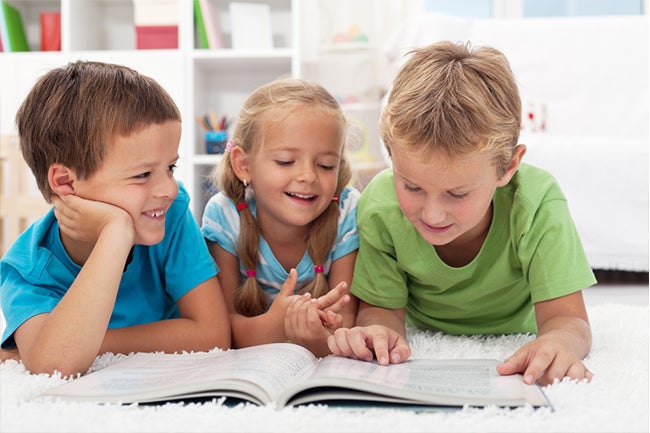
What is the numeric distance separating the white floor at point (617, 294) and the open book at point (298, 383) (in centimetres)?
126

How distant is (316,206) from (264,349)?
1.40 ft

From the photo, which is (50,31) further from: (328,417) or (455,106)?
(328,417)

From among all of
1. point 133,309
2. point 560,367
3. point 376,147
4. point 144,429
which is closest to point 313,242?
point 133,309

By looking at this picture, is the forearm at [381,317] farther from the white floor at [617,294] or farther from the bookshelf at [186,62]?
the bookshelf at [186,62]

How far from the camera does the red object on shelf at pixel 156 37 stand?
295 centimetres

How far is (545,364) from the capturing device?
0.86m

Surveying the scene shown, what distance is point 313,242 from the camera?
1325 millimetres

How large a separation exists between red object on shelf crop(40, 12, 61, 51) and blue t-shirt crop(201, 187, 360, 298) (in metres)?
1.96

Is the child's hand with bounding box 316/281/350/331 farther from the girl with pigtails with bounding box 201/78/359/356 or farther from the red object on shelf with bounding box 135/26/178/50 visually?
the red object on shelf with bounding box 135/26/178/50

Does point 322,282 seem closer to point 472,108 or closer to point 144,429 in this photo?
point 472,108

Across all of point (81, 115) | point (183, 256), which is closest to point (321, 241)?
point (183, 256)

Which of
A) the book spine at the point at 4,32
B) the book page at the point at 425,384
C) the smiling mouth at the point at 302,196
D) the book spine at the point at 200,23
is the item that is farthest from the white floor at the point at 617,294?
the book spine at the point at 4,32

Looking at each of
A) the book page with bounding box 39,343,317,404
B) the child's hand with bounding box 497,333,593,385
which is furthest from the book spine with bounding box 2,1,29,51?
the child's hand with bounding box 497,333,593,385

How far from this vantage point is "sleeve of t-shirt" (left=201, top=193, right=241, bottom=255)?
4.35 ft
